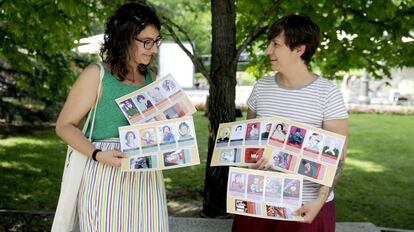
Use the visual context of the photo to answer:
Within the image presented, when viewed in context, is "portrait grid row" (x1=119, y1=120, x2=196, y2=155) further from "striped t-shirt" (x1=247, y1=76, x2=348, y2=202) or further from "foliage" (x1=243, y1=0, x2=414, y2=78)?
"foliage" (x1=243, y1=0, x2=414, y2=78)

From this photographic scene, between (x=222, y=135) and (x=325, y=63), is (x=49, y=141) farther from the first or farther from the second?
(x=222, y=135)

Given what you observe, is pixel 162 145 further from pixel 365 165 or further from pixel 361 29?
pixel 365 165

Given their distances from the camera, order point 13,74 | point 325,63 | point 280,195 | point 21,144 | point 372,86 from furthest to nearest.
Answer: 1. point 372,86
2. point 21,144
3. point 13,74
4. point 325,63
5. point 280,195

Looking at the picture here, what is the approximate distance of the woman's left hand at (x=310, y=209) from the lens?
2.30m

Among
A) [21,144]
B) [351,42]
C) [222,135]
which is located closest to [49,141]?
[21,144]

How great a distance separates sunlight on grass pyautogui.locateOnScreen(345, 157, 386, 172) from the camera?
28.8ft

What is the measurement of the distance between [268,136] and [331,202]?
1.55ft

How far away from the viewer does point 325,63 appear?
614cm

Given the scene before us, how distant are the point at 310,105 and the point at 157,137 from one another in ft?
2.33

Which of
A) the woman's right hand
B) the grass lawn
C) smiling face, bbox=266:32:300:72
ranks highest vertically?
smiling face, bbox=266:32:300:72

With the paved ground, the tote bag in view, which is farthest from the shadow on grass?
the tote bag

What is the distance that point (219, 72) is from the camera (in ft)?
14.2

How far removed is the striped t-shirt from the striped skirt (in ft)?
2.34

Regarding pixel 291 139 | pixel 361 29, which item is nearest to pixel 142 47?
pixel 291 139
